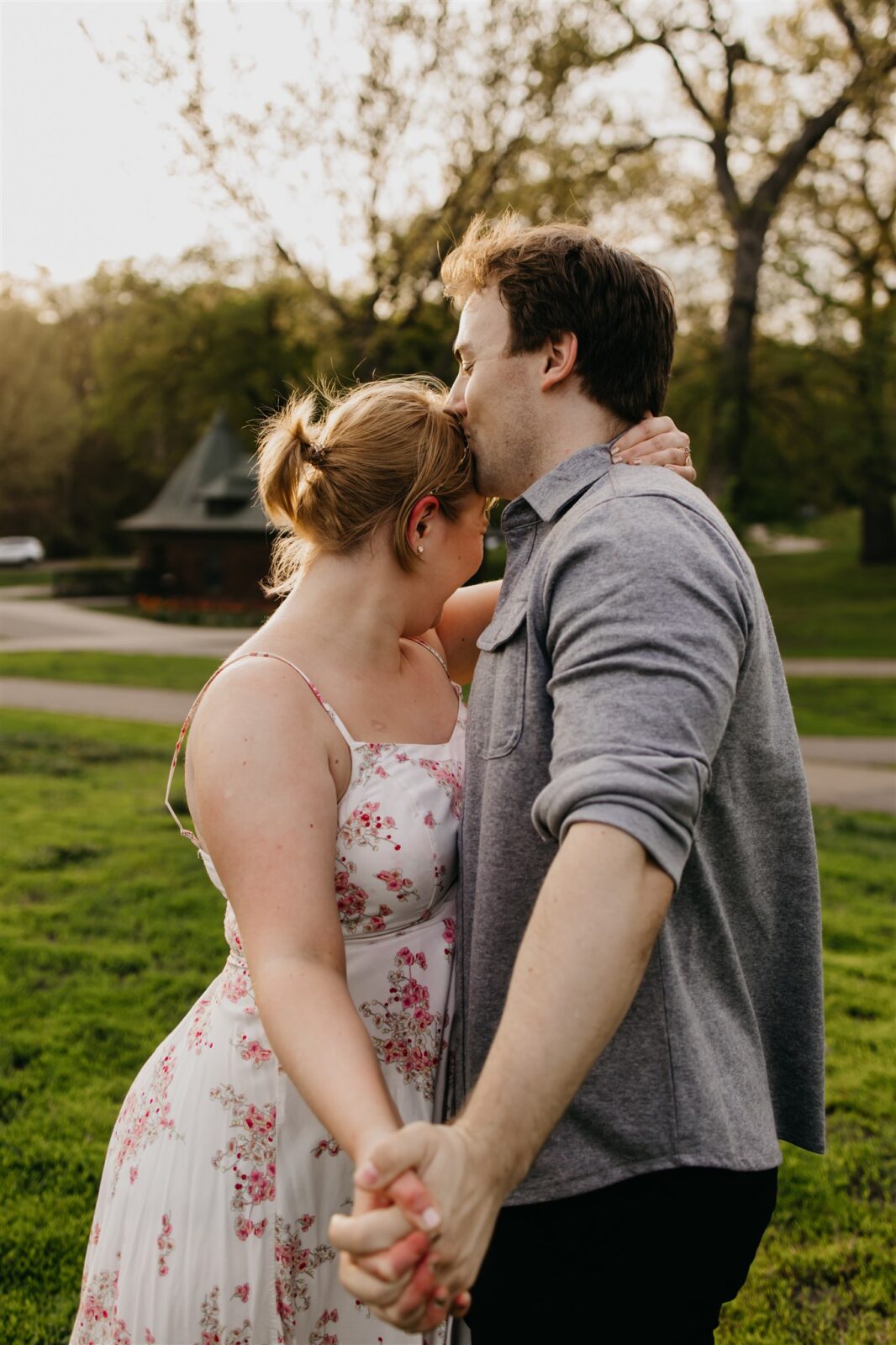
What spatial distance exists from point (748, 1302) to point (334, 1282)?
1793 mm

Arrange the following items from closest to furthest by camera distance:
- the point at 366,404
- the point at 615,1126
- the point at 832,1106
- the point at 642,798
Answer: the point at 642,798, the point at 615,1126, the point at 366,404, the point at 832,1106

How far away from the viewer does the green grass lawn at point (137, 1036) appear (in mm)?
3311

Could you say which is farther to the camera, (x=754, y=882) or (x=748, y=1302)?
(x=748, y=1302)

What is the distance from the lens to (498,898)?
1.76 metres

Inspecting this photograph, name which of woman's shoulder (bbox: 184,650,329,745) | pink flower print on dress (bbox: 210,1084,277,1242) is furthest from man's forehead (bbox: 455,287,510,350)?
pink flower print on dress (bbox: 210,1084,277,1242)

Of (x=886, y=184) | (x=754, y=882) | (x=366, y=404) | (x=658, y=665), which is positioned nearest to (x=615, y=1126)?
(x=754, y=882)

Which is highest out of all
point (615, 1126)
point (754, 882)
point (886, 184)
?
point (886, 184)

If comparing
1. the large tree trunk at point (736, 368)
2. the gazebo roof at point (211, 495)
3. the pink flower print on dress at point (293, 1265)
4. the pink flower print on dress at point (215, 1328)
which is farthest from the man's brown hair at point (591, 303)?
the gazebo roof at point (211, 495)

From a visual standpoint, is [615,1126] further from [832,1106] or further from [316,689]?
[832,1106]

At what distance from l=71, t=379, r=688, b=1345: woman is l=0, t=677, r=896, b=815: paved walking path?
5882 millimetres

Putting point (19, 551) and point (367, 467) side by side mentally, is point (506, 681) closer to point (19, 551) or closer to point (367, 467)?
point (367, 467)

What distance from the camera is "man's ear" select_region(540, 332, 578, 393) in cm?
191

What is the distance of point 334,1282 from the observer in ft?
6.73

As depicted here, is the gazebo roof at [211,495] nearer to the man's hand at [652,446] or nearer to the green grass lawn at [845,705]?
the green grass lawn at [845,705]
